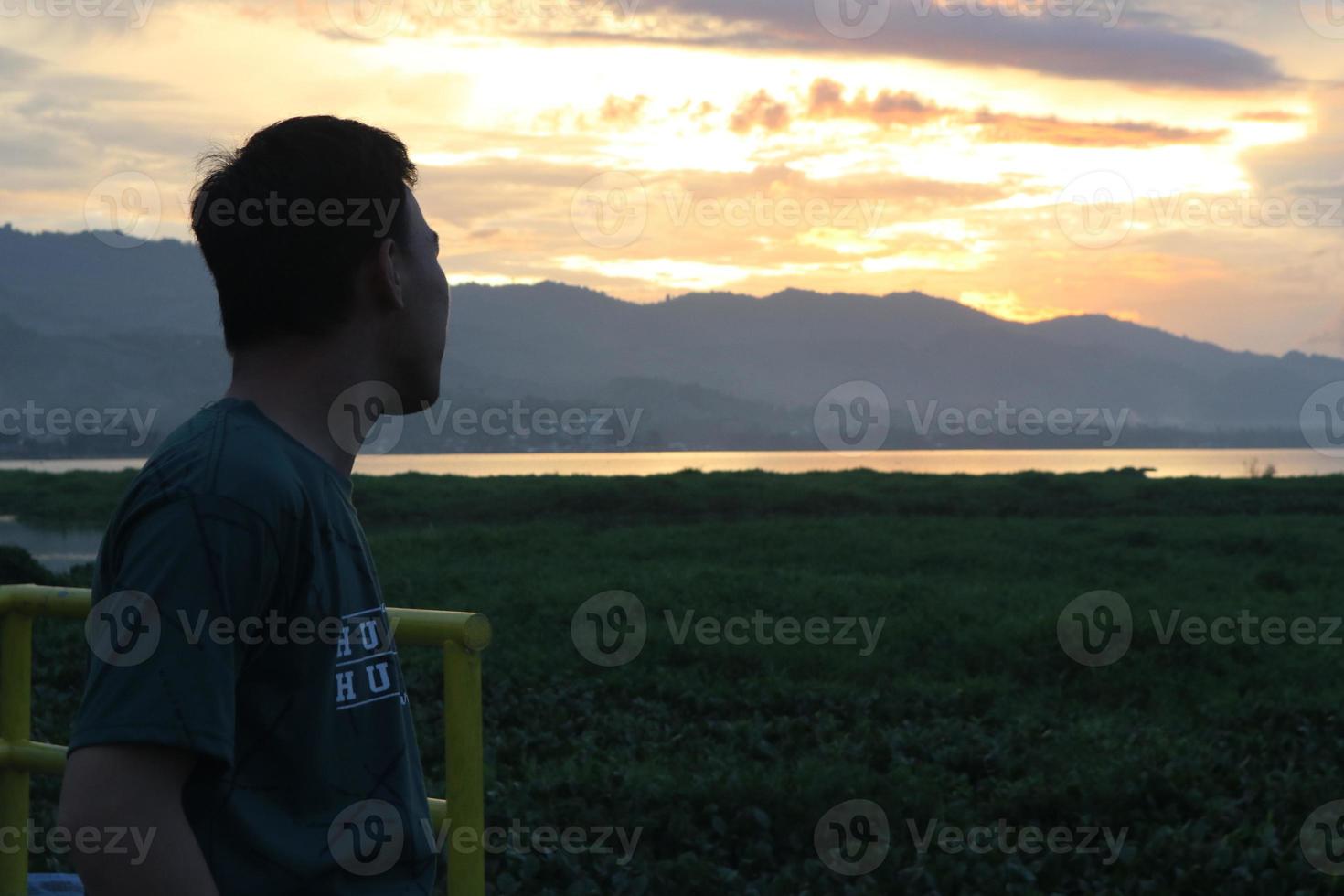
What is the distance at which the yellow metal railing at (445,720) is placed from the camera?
8.61 feet

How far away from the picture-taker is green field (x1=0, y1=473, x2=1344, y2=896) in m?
6.44

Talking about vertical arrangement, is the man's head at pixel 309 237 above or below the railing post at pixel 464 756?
above

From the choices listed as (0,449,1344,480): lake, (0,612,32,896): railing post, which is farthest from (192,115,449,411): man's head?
(0,449,1344,480): lake

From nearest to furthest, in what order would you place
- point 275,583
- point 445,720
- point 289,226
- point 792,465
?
point 275,583
point 289,226
point 445,720
point 792,465

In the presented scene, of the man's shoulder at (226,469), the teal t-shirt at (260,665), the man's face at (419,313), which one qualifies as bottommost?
the teal t-shirt at (260,665)

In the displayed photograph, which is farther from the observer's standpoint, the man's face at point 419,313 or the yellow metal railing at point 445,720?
the yellow metal railing at point 445,720

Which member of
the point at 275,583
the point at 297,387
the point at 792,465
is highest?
the point at 792,465

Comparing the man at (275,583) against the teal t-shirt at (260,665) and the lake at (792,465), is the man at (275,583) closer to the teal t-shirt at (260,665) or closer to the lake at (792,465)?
the teal t-shirt at (260,665)

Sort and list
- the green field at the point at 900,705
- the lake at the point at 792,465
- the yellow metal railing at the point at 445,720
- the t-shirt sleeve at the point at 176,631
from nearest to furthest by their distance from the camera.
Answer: the t-shirt sleeve at the point at 176,631, the yellow metal railing at the point at 445,720, the green field at the point at 900,705, the lake at the point at 792,465

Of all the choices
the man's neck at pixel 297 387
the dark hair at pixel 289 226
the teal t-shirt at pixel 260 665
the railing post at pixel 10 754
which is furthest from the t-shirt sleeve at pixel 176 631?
the railing post at pixel 10 754

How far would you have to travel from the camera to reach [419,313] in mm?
1870

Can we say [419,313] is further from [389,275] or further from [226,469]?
[226,469]

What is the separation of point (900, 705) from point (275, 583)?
8888 mm

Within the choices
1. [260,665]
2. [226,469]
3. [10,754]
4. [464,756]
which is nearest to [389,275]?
[226,469]
